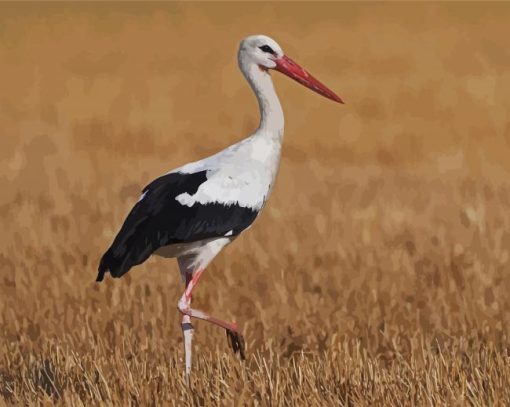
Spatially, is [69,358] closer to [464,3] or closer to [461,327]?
[461,327]

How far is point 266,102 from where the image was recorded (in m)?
6.76

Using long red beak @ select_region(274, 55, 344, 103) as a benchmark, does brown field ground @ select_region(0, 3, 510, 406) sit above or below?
below

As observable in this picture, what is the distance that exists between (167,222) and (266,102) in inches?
31.4

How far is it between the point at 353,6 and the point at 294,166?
1960cm

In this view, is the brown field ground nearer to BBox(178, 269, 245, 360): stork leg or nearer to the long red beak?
BBox(178, 269, 245, 360): stork leg

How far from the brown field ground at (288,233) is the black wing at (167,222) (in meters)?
0.48

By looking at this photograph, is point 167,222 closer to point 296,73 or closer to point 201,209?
point 201,209

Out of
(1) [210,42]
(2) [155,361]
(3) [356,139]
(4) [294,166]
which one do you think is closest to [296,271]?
(2) [155,361]

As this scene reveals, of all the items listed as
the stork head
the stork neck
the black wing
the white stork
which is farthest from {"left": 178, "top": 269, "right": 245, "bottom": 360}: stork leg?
the stork head

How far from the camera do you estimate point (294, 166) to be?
45.4ft

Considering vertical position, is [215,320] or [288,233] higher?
[288,233]

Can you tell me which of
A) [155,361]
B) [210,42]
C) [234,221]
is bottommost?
[155,361]

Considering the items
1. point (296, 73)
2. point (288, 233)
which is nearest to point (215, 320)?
point (296, 73)

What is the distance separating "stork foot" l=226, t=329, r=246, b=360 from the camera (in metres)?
6.63
